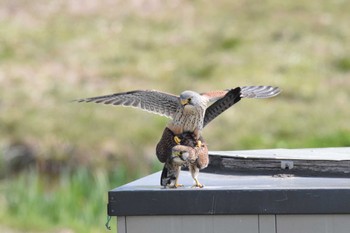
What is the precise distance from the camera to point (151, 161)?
1334cm

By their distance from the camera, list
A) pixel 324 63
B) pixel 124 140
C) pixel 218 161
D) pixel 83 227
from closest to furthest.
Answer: pixel 218 161 < pixel 83 227 < pixel 124 140 < pixel 324 63

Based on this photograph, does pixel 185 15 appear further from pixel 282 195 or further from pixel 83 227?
pixel 282 195

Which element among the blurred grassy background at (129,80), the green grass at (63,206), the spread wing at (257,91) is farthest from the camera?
the blurred grassy background at (129,80)

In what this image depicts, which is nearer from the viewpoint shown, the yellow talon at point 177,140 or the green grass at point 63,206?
the yellow talon at point 177,140

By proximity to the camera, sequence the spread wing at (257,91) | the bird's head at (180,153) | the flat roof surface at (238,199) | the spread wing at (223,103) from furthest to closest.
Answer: the spread wing at (257,91), the spread wing at (223,103), the bird's head at (180,153), the flat roof surface at (238,199)

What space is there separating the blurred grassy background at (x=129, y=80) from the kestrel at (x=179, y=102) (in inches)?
220

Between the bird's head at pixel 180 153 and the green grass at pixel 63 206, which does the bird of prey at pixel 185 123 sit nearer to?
the bird's head at pixel 180 153

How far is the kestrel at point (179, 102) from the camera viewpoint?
4.39 metres

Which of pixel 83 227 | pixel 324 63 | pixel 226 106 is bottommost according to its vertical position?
pixel 83 227

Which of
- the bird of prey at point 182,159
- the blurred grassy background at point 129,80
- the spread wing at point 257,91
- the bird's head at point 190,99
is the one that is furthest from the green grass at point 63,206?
the bird's head at point 190,99

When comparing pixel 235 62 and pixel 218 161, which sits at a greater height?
pixel 235 62

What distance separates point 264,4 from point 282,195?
57.0ft

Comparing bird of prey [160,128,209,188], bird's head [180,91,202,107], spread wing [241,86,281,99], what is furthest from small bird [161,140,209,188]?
spread wing [241,86,281,99]

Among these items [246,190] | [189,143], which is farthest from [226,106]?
[246,190]
